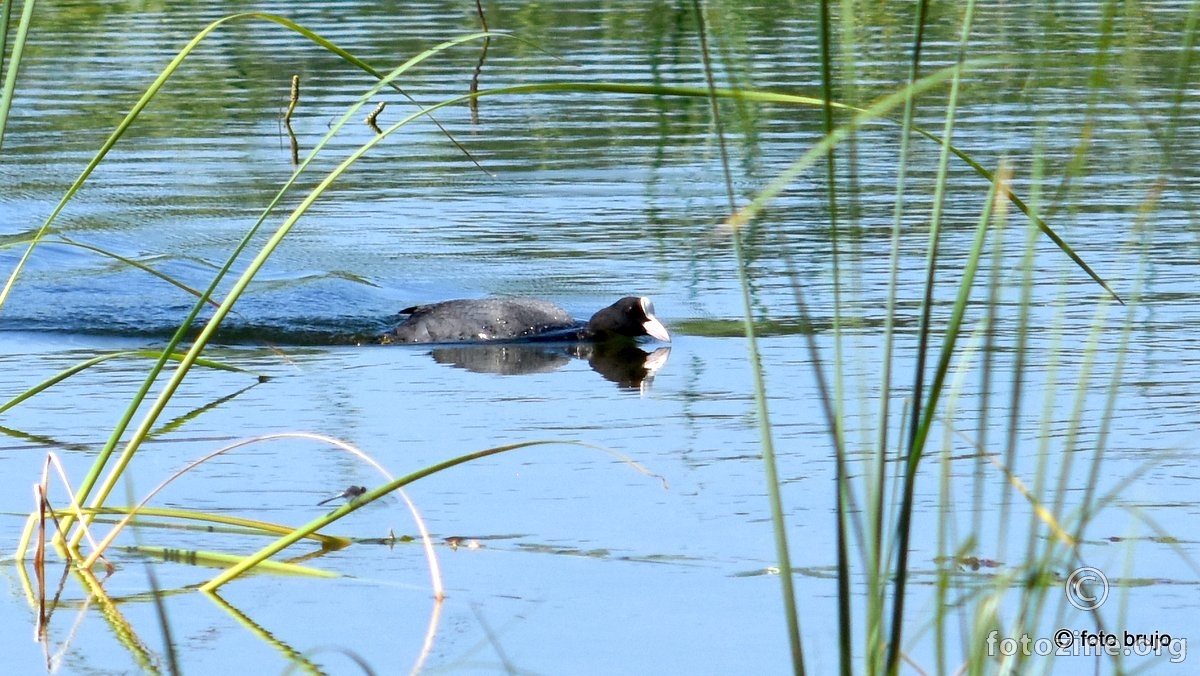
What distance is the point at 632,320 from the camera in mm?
9188

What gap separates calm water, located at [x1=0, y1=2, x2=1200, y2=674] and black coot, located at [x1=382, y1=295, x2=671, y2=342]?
10.9 inches

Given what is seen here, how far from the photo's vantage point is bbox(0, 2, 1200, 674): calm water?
4156 mm

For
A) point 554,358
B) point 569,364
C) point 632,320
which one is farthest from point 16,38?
point 632,320

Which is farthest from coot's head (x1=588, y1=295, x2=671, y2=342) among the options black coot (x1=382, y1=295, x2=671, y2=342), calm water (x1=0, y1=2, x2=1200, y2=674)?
calm water (x1=0, y1=2, x2=1200, y2=674)

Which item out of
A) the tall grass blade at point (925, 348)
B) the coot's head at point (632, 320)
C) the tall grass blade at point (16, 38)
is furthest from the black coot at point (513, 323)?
the tall grass blade at point (925, 348)

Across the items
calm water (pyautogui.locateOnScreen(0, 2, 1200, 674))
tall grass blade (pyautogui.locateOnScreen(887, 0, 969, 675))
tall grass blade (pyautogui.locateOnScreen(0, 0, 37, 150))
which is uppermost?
tall grass blade (pyautogui.locateOnScreen(0, 0, 37, 150))

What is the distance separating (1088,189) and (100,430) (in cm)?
854

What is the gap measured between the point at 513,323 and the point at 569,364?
70 centimetres

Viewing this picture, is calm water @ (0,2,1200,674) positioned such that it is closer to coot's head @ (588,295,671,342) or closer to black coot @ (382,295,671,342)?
coot's head @ (588,295,671,342)

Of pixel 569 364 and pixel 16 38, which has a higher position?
pixel 16 38

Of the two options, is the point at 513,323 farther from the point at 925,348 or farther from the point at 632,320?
the point at 925,348

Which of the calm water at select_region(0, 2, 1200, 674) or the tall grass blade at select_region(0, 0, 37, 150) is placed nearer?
the tall grass blade at select_region(0, 0, 37, 150)

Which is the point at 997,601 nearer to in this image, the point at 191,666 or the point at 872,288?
the point at 191,666

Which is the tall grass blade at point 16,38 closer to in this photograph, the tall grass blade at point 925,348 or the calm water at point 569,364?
the calm water at point 569,364
